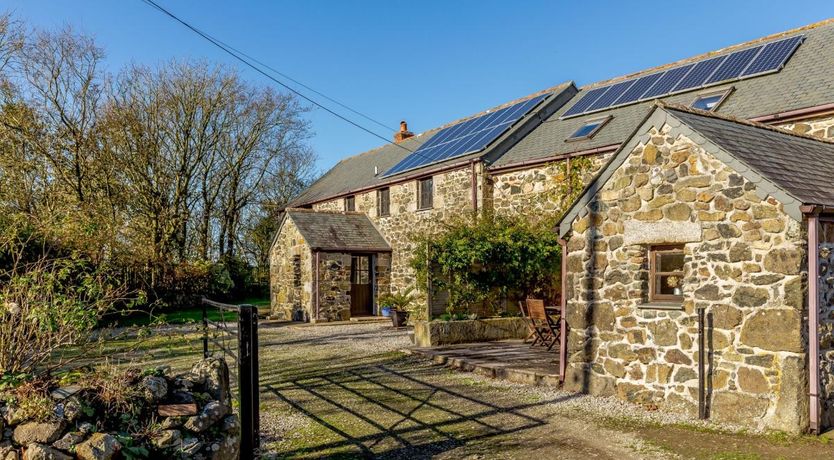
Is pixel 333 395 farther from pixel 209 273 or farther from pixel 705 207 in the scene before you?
pixel 209 273

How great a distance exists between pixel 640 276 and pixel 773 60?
29.3ft

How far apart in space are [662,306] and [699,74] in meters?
9.73

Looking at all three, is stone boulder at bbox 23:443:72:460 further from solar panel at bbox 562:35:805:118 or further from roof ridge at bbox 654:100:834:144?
solar panel at bbox 562:35:805:118

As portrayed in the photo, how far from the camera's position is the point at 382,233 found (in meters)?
21.1

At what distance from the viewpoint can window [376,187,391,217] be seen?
21.2m

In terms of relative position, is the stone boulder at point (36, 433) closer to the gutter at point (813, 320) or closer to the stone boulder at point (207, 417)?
the stone boulder at point (207, 417)

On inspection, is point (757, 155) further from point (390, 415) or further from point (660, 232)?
point (390, 415)

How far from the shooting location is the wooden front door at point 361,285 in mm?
20297

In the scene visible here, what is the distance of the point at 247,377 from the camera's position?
17.8 ft

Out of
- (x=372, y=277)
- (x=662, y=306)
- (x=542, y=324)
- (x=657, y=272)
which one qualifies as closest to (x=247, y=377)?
(x=662, y=306)

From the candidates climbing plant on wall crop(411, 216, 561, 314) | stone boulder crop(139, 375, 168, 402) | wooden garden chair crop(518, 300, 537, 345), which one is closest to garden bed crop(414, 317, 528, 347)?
wooden garden chair crop(518, 300, 537, 345)

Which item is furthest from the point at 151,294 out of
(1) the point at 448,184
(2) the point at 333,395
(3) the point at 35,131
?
(2) the point at 333,395

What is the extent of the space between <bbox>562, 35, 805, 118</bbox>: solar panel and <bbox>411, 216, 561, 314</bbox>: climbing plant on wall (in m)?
4.59

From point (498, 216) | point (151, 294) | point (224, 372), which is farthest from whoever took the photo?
point (151, 294)
